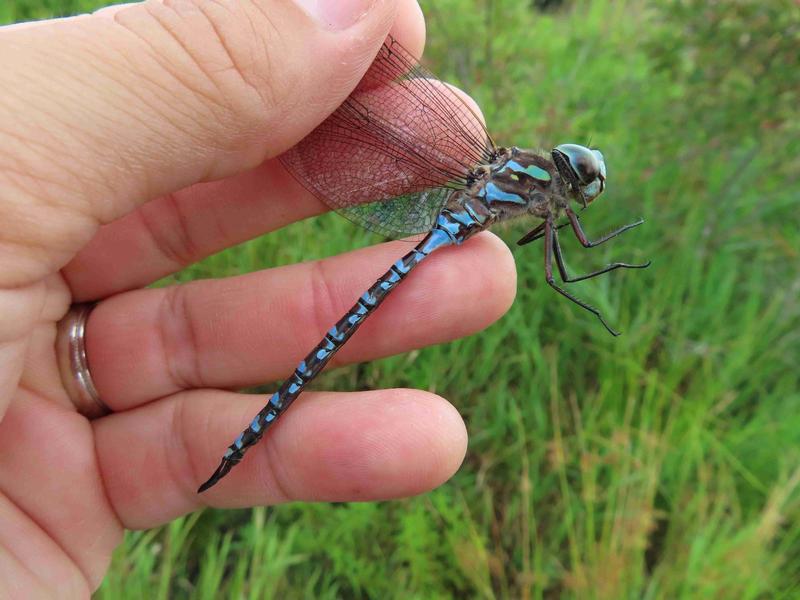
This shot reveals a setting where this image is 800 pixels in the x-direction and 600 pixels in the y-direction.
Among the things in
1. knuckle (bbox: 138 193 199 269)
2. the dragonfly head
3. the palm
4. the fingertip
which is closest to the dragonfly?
the dragonfly head

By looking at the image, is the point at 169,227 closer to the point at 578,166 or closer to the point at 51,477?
the point at 51,477

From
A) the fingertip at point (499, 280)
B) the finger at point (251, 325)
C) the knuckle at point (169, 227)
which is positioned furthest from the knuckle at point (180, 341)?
the fingertip at point (499, 280)

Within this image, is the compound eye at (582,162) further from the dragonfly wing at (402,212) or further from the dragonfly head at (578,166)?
the dragonfly wing at (402,212)

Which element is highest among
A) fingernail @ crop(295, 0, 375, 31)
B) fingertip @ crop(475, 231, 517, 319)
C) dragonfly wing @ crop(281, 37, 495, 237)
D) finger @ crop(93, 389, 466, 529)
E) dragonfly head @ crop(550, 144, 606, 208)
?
fingernail @ crop(295, 0, 375, 31)

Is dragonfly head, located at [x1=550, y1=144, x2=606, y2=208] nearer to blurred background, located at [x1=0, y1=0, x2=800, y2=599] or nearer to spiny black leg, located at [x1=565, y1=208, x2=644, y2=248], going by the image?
spiny black leg, located at [x1=565, y1=208, x2=644, y2=248]

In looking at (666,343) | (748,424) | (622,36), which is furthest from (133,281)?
(622,36)

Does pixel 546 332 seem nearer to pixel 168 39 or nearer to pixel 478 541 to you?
pixel 478 541
